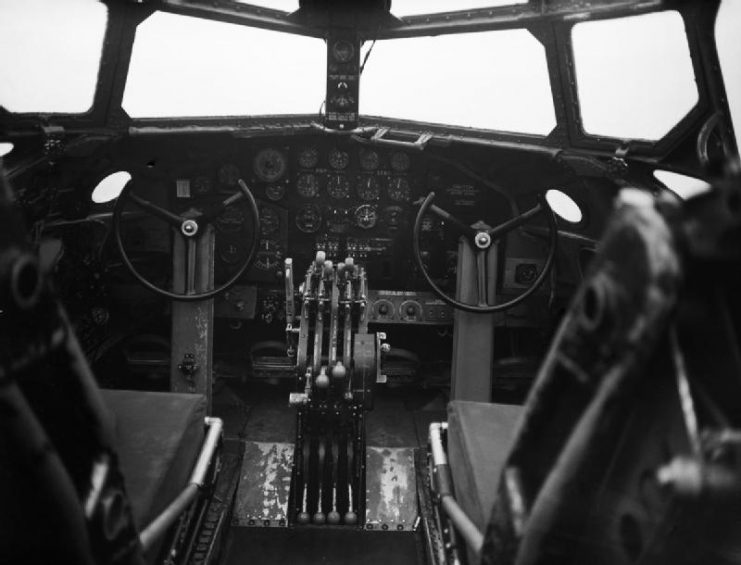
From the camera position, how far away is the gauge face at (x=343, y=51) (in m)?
2.91

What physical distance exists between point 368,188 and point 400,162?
9.0 inches

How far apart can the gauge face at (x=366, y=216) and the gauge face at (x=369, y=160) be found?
0.21m

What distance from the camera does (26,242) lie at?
687mm

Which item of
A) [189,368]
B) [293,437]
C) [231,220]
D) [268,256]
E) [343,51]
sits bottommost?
[293,437]

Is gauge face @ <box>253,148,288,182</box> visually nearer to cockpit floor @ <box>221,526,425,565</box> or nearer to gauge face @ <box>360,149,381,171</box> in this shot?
gauge face @ <box>360,149,381,171</box>

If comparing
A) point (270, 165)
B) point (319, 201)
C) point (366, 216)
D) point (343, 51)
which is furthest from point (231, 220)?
point (343, 51)

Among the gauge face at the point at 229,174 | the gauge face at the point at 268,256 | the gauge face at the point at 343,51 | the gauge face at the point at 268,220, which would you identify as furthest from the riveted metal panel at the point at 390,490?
the gauge face at the point at 343,51

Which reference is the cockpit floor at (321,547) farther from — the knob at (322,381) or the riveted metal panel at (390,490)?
the knob at (322,381)

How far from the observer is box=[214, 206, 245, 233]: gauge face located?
3.38 m

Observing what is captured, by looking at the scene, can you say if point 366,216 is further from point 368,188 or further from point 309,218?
point 309,218

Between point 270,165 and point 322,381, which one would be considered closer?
point 322,381

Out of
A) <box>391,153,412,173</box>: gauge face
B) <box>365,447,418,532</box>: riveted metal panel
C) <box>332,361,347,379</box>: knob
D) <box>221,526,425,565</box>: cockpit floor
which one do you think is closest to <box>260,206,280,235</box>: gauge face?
<box>391,153,412,173</box>: gauge face

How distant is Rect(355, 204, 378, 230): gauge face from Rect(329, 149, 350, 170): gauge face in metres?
0.25

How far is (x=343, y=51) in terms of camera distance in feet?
9.59
